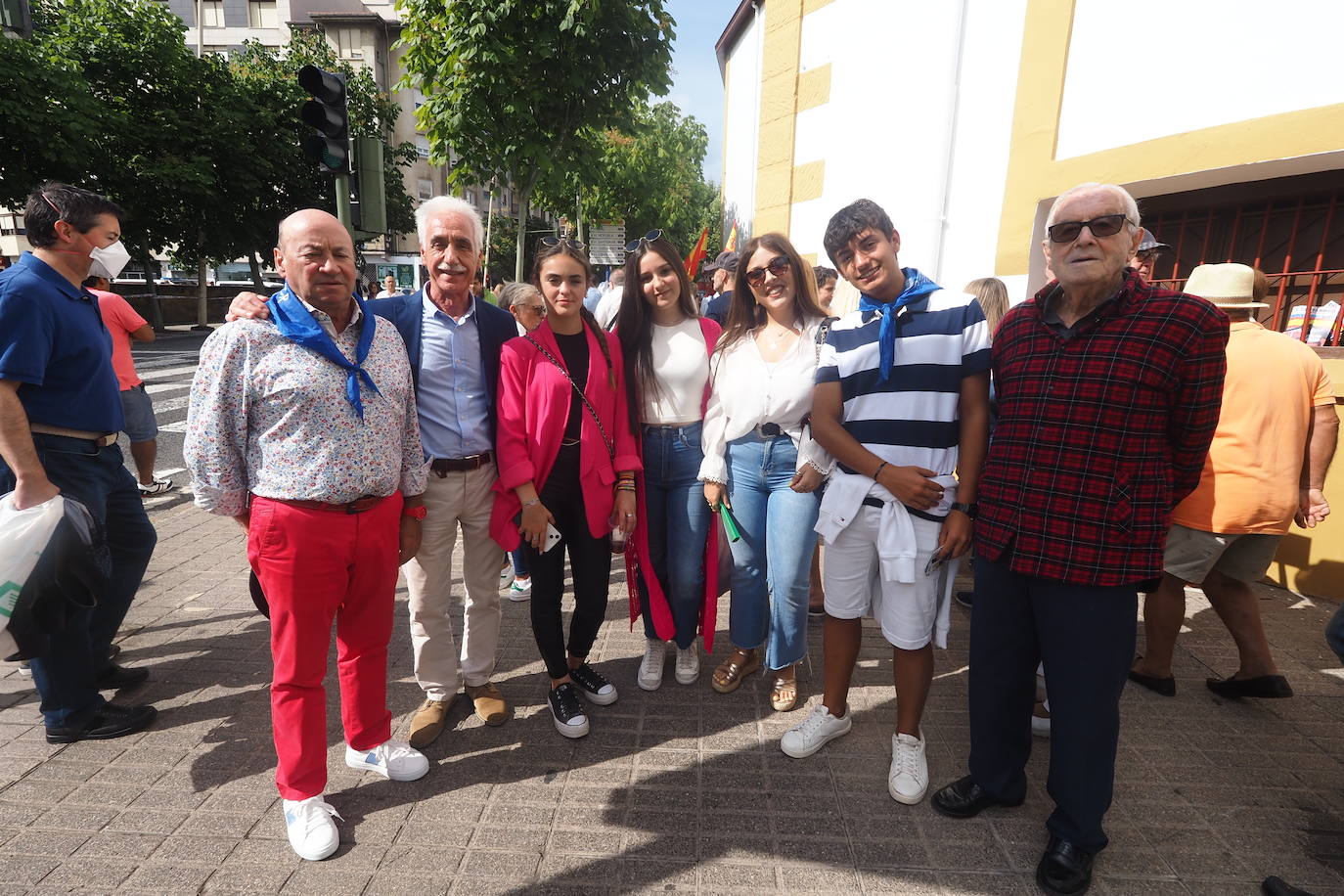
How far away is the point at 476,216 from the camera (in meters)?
2.83

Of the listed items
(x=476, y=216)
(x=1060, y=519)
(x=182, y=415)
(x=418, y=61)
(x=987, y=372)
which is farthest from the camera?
(x=418, y=61)

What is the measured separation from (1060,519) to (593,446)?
5.84ft

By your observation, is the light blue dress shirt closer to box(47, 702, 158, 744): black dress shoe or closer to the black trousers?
the black trousers

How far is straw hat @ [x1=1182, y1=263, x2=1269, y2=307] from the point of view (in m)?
3.17

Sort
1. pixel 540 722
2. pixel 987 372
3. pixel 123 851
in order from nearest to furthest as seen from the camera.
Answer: pixel 123 851, pixel 987 372, pixel 540 722

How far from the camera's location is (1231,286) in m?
3.19

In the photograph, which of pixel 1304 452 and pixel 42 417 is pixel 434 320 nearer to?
pixel 42 417

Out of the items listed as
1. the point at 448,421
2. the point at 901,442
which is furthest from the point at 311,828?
the point at 901,442

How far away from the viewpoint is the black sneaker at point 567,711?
9.63 feet

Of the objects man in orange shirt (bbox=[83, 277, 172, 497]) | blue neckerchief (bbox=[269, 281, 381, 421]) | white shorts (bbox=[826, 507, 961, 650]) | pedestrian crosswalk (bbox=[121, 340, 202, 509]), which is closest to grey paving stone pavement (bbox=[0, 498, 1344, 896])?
white shorts (bbox=[826, 507, 961, 650])

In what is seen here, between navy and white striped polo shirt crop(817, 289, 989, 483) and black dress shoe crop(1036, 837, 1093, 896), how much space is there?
1.30 metres

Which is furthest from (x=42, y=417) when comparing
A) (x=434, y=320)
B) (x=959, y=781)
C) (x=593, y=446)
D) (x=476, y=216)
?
(x=959, y=781)

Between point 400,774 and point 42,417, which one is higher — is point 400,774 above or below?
below

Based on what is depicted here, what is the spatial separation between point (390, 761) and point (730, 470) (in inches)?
74.5
